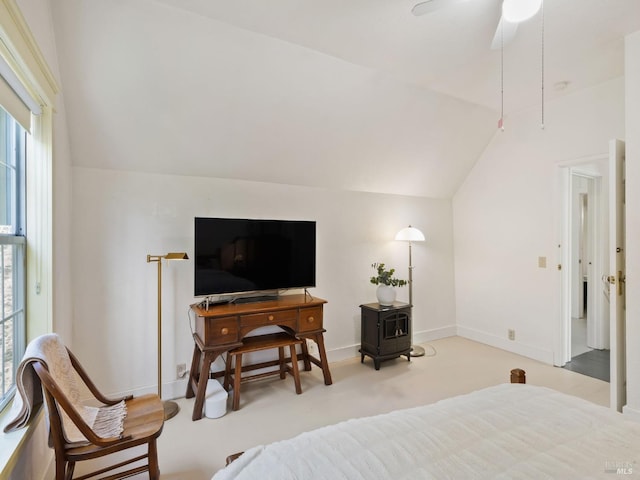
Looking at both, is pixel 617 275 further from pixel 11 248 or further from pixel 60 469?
pixel 11 248

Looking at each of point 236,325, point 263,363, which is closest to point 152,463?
point 236,325

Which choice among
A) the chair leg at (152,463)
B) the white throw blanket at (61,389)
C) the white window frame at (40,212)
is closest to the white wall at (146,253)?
the white window frame at (40,212)

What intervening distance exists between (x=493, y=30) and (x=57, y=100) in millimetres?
2872

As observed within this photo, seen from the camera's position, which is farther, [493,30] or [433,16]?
[493,30]

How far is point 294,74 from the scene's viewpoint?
2566 millimetres

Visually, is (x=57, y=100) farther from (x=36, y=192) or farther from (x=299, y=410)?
(x=299, y=410)

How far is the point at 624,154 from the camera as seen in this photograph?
250 centimetres

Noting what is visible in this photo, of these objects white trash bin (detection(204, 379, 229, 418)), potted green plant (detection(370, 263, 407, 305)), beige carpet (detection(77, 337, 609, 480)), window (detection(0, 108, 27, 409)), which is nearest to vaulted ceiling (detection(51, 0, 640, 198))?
window (detection(0, 108, 27, 409))

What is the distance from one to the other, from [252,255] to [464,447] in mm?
2186

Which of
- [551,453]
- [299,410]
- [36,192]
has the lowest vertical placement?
[299,410]

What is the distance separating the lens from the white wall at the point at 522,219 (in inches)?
127

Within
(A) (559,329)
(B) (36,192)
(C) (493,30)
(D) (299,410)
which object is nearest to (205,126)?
(B) (36,192)

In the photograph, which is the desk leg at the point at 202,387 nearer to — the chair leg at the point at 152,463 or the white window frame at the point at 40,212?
the chair leg at the point at 152,463

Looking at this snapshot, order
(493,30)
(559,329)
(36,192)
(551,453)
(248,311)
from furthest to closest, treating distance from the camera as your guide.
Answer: (559,329)
(248,311)
(493,30)
(36,192)
(551,453)
